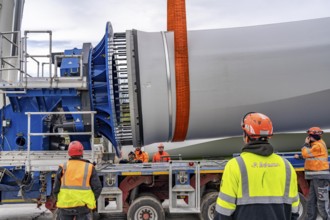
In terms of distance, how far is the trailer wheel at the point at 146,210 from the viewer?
708 centimetres

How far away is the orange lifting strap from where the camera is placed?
667 centimetres

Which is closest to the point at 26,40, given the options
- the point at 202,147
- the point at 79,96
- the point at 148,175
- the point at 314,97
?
the point at 79,96

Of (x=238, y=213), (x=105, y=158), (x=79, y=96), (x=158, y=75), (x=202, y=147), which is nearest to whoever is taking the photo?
(x=238, y=213)

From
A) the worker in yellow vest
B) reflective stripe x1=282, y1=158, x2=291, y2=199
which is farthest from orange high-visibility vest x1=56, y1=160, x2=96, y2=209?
reflective stripe x1=282, y1=158, x2=291, y2=199

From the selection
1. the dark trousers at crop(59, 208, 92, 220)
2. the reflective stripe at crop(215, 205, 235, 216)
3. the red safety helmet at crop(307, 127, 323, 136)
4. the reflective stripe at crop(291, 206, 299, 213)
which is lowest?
the dark trousers at crop(59, 208, 92, 220)

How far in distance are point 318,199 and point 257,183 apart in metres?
4.76

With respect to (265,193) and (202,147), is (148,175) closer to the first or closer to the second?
(265,193)

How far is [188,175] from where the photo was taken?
721 centimetres

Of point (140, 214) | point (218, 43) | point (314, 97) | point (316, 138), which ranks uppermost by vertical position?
point (218, 43)

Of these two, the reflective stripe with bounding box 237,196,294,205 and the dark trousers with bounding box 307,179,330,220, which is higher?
the reflective stripe with bounding box 237,196,294,205

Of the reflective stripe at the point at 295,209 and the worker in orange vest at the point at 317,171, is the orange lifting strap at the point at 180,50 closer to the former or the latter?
the worker in orange vest at the point at 317,171

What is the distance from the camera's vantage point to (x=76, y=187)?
199 inches

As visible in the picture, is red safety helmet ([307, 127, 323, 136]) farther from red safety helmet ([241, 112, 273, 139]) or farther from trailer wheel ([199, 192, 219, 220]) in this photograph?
red safety helmet ([241, 112, 273, 139])

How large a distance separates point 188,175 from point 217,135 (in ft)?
3.31
